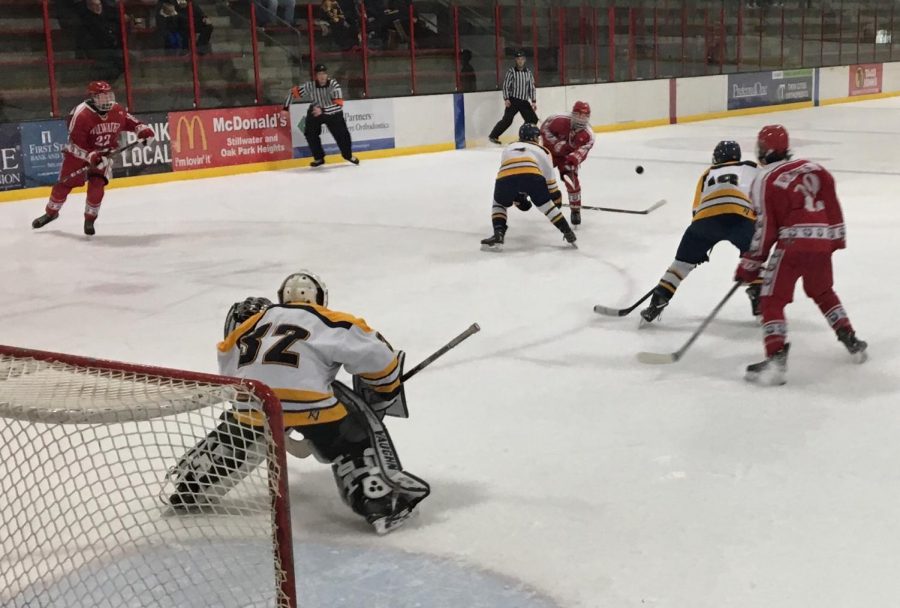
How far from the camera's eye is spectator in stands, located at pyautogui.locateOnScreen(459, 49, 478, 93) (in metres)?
14.7

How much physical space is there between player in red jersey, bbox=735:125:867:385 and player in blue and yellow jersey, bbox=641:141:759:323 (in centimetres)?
73

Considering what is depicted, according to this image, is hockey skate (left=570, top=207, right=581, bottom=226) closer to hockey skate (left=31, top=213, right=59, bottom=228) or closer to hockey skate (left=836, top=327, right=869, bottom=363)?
hockey skate (left=836, top=327, right=869, bottom=363)

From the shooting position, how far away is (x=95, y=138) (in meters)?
8.02

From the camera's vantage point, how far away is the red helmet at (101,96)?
785 cm

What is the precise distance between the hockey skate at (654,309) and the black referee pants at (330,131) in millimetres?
7734

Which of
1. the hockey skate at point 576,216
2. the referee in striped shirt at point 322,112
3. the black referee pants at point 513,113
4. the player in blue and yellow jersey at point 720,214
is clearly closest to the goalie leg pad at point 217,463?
the player in blue and yellow jersey at point 720,214

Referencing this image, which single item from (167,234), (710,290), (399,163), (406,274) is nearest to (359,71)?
(399,163)

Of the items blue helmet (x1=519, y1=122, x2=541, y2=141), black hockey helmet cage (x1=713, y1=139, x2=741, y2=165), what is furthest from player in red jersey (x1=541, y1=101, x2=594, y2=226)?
black hockey helmet cage (x1=713, y1=139, x2=741, y2=165)

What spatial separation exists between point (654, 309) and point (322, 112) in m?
7.79

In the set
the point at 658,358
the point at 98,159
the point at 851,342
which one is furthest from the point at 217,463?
the point at 98,159

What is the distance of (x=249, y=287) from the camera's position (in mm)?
6176

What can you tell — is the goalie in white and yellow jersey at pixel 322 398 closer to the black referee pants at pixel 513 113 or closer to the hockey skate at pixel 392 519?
the hockey skate at pixel 392 519

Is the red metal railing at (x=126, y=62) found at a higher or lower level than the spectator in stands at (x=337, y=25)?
lower

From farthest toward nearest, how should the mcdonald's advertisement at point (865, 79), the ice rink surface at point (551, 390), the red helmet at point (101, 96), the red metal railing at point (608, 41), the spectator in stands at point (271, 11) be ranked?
the mcdonald's advertisement at point (865, 79) < the spectator in stands at point (271, 11) < the red metal railing at point (608, 41) < the red helmet at point (101, 96) < the ice rink surface at point (551, 390)
